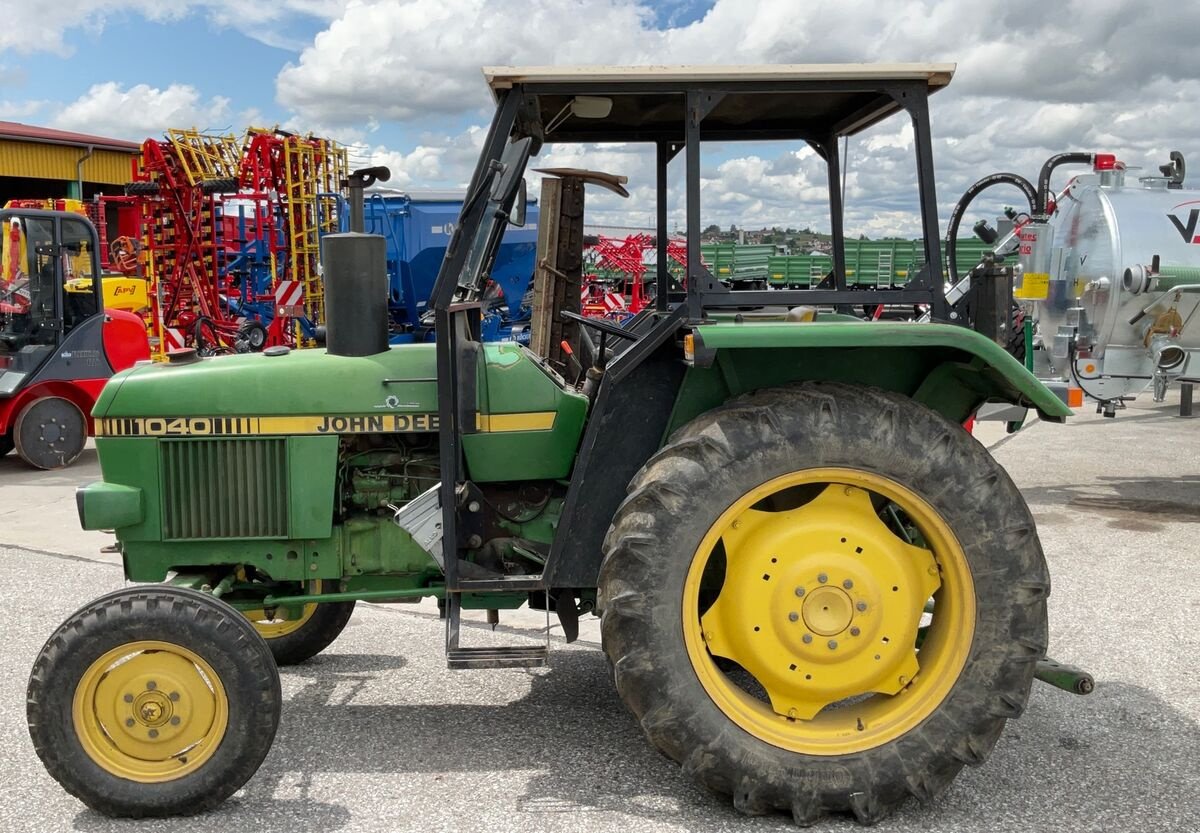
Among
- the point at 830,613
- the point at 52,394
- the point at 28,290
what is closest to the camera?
the point at 830,613

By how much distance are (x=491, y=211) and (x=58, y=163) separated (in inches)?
1296

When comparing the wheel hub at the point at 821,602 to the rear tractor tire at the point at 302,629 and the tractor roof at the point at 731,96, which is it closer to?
the tractor roof at the point at 731,96

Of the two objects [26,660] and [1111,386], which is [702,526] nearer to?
[26,660]

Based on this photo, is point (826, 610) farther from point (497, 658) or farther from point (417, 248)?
point (417, 248)

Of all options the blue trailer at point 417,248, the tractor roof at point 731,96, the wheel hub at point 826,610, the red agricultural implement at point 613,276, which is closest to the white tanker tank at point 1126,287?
the tractor roof at point 731,96

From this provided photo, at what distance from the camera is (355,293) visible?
3.76 m

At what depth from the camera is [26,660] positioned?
188 inches

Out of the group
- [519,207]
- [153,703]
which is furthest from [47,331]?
[519,207]

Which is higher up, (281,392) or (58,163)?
(58,163)

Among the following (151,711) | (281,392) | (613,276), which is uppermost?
(613,276)

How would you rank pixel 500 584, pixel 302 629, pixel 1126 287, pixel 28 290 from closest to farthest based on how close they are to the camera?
pixel 500 584, pixel 302 629, pixel 1126 287, pixel 28 290

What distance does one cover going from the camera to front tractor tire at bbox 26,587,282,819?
10.5 feet

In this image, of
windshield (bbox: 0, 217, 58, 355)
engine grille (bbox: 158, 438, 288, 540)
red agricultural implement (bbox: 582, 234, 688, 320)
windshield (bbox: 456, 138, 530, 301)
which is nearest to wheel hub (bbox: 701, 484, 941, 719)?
windshield (bbox: 456, 138, 530, 301)

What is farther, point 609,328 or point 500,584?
point 609,328
